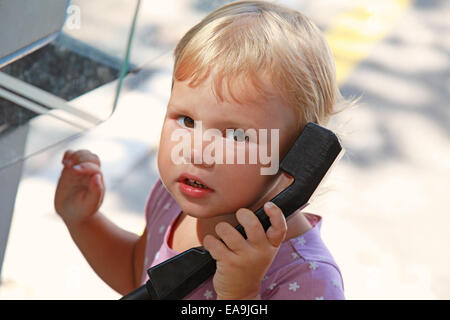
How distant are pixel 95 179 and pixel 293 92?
302 mm

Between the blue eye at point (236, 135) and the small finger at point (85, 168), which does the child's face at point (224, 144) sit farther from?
the small finger at point (85, 168)

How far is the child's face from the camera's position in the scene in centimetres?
57

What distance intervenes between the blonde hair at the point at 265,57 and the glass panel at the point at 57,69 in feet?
0.39

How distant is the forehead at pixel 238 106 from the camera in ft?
1.87

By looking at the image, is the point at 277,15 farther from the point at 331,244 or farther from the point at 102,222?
the point at 331,244

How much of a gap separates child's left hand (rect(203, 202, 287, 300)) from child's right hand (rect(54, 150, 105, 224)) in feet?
0.83

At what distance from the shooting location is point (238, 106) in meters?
0.57

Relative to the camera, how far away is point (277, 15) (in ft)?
2.01

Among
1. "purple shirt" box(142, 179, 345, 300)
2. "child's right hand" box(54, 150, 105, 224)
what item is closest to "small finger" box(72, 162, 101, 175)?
"child's right hand" box(54, 150, 105, 224)

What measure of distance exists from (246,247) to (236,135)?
0.31 ft

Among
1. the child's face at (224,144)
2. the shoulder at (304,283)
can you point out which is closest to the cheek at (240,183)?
the child's face at (224,144)

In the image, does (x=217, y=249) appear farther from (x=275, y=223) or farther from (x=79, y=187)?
(x=79, y=187)
